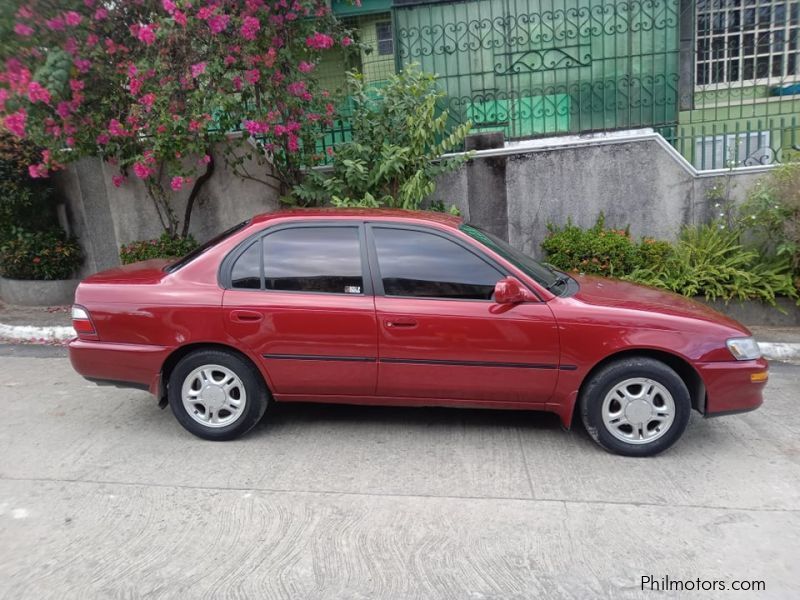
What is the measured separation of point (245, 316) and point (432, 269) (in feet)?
4.24

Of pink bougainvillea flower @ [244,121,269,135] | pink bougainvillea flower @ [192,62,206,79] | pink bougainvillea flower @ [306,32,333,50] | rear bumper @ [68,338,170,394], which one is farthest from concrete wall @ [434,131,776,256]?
rear bumper @ [68,338,170,394]

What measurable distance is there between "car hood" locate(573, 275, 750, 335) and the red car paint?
0.02 meters

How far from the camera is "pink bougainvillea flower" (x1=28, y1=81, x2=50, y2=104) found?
5922 millimetres

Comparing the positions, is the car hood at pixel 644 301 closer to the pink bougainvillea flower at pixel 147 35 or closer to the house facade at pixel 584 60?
the house facade at pixel 584 60

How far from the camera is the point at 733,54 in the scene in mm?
9172

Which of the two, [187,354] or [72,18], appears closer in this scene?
[187,354]

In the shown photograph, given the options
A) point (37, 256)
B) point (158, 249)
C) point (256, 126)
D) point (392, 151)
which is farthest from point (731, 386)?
point (37, 256)

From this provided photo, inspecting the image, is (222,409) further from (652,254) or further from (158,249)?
(652,254)

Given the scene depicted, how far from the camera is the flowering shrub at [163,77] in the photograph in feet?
20.3

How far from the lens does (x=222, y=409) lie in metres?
4.55

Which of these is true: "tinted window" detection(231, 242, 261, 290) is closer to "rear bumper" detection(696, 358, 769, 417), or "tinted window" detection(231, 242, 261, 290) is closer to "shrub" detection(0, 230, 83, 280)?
"rear bumper" detection(696, 358, 769, 417)

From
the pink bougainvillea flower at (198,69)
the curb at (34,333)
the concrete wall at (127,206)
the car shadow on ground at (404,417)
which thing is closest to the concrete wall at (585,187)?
the concrete wall at (127,206)

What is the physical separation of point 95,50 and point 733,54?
8232 millimetres

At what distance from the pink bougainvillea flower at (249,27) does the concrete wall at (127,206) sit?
75.8 inches
